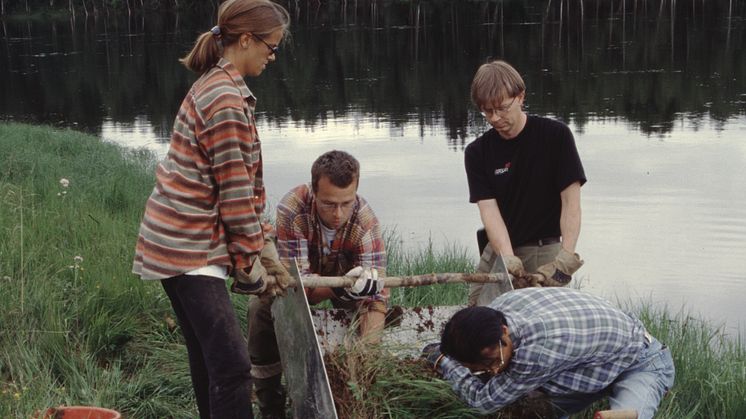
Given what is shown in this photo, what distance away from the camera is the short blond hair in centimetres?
420

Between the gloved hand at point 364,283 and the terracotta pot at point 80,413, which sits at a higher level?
the gloved hand at point 364,283

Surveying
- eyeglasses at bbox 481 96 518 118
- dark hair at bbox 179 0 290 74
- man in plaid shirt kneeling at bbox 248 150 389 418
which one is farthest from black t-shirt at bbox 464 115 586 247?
dark hair at bbox 179 0 290 74

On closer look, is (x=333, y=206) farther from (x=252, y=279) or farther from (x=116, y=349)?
(x=116, y=349)

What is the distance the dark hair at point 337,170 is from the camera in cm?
388

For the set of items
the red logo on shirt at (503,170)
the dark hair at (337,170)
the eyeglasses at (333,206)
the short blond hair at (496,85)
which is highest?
the short blond hair at (496,85)

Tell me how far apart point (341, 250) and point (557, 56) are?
87.4 ft

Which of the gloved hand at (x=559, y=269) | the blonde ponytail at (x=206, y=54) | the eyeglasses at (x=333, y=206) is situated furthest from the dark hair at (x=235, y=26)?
the gloved hand at (x=559, y=269)

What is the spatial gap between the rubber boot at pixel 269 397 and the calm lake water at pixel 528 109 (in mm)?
4791

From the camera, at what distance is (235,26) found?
3311 millimetres

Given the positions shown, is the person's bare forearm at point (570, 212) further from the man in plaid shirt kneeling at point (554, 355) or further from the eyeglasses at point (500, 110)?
the man in plaid shirt kneeling at point (554, 355)

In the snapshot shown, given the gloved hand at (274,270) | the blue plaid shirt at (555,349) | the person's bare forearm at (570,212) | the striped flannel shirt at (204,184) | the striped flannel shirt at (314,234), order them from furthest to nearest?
the person's bare forearm at (570,212)
the striped flannel shirt at (314,234)
the gloved hand at (274,270)
the blue plaid shirt at (555,349)
the striped flannel shirt at (204,184)

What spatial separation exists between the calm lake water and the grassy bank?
10.9ft

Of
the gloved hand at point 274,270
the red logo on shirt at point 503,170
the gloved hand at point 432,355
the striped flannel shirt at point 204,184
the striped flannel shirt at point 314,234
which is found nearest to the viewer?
the striped flannel shirt at point 204,184

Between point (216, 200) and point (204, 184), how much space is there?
9 centimetres
